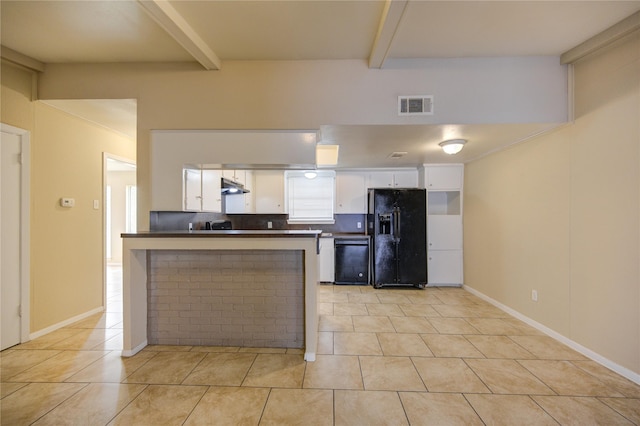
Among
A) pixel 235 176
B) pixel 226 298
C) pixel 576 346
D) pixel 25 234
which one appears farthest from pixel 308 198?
pixel 576 346

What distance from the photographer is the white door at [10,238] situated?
2434mm

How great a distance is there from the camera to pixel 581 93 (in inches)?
93.7

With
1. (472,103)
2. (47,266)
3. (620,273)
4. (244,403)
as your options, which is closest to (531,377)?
A: (620,273)

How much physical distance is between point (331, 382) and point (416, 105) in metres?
2.46

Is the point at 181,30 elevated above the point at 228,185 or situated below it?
above

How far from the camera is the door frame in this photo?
2.57 metres

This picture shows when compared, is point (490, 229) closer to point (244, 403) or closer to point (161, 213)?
point (244, 403)

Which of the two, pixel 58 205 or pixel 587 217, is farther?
pixel 58 205

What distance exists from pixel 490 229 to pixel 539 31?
8.12ft

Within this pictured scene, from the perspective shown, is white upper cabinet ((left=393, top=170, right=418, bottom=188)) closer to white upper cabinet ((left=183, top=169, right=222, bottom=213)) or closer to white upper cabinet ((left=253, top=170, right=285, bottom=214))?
white upper cabinet ((left=253, top=170, right=285, bottom=214))

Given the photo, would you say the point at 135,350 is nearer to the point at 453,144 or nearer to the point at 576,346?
the point at 453,144

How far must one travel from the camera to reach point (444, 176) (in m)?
4.56

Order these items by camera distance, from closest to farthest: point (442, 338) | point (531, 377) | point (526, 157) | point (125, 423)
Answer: point (125, 423) < point (531, 377) < point (442, 338) < point (526, 157)

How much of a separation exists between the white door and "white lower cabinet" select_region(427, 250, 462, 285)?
515cm
